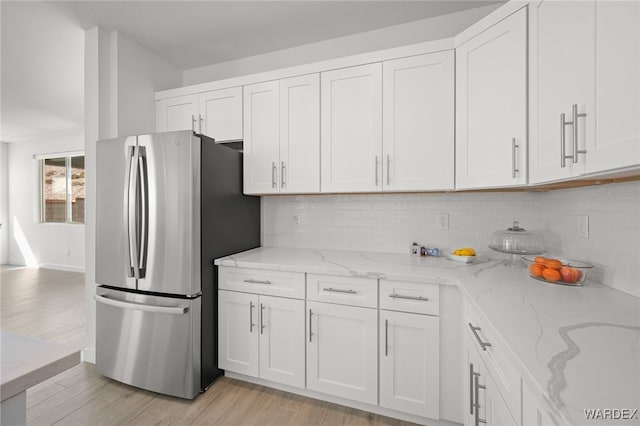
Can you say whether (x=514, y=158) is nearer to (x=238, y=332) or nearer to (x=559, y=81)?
(x=559, y=81)

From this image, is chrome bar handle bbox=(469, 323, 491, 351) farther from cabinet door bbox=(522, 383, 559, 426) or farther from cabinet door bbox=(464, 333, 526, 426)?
cabinet door bbox=(522, 383, 559, 426)

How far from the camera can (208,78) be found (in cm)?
310

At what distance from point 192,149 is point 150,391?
1707 mm

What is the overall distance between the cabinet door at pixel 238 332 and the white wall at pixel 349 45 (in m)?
2.14

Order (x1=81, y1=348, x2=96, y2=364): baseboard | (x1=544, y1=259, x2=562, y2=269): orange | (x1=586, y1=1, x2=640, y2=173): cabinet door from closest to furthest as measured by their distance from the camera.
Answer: (x1=586, y1=1, x2=640, y2=173): cabinet door < (x1=544, y1=259, x2=562, y2=269): orange < (x1=81, y1=348, x2=96, y2=364): baseboard

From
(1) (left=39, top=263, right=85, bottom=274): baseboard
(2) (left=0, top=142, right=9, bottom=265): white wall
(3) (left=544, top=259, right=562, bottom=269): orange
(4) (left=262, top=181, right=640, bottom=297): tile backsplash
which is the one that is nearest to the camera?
(4) (left=262, top=181, right=640, bottom=297): tile backsplash

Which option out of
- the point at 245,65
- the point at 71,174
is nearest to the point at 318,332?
the point at 245,65

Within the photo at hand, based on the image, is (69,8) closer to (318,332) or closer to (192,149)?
(192,149)

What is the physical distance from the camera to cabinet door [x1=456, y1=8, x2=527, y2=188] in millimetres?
1539

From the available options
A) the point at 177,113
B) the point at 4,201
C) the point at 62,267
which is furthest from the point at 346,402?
the point at 4,201

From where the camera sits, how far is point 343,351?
6.14 feet

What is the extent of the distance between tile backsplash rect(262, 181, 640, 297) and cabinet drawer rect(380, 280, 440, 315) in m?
0.71

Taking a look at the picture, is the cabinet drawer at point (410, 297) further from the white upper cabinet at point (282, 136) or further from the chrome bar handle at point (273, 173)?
the chrome bar handle at point (273, 173)

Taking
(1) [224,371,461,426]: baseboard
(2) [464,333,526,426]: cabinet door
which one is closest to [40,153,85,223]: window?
(1) [224,371,461,426]: baseboard
